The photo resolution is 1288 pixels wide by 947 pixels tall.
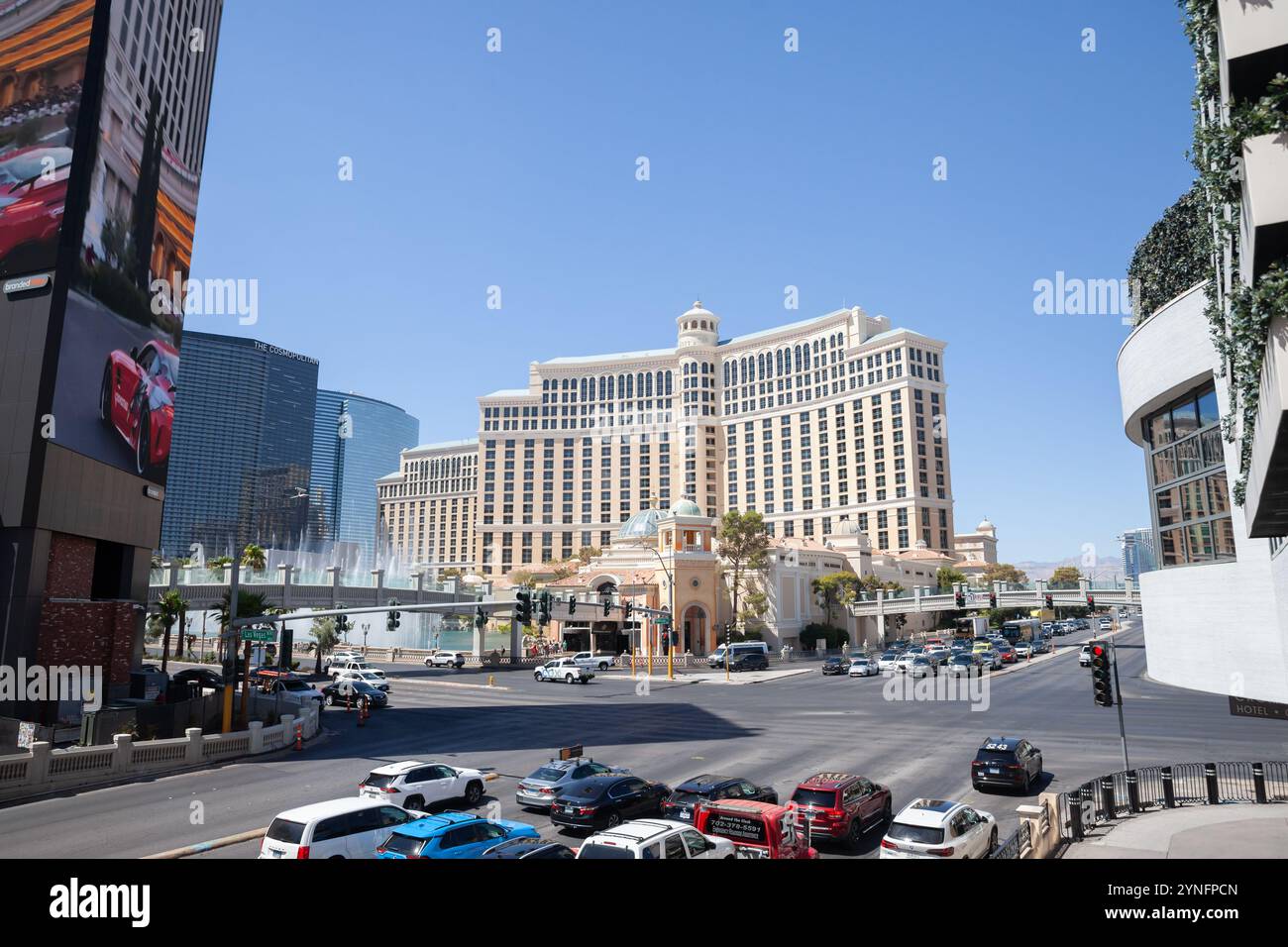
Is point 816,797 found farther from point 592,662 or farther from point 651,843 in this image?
point 592,662

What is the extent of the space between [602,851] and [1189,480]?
21.1m

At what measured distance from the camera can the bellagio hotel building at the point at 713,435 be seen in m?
138

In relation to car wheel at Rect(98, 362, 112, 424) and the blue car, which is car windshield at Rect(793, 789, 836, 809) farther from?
car wheel at Rect(98, 362, 112, 424)

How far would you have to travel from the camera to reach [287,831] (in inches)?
542

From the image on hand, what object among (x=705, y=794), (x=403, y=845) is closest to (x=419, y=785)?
(x=403, y=845)

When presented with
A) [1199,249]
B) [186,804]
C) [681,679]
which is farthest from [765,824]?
[681,679]

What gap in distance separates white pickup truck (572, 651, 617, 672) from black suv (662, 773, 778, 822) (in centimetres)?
4160

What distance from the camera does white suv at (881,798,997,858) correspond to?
14531 mm

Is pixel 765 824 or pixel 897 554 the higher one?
pixel 897 554

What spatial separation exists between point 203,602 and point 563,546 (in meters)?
92.2

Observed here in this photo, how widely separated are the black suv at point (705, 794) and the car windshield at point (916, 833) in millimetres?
3679

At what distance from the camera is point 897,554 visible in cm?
11988

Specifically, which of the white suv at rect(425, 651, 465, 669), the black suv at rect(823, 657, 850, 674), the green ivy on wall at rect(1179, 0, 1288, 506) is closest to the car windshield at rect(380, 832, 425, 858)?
the green ivy on wall at rect(1179, 0, 1288, 506)
